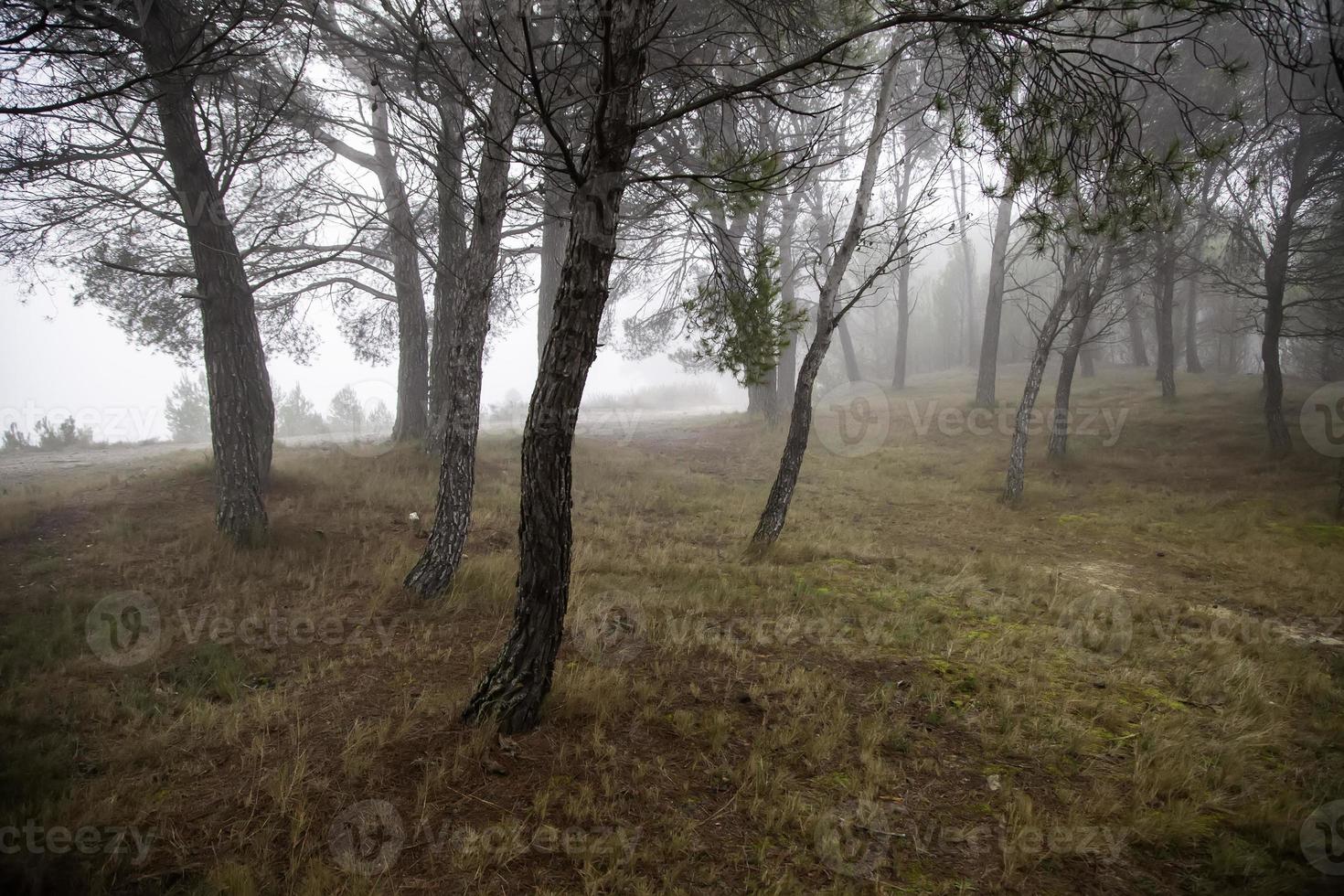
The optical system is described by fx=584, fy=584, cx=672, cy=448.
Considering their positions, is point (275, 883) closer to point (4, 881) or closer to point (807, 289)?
point (4, 881)

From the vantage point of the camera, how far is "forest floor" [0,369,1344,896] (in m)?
2.57

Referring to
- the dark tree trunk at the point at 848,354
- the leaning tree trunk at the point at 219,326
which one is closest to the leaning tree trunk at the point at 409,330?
the leaning tree trunk at the point at 219,326

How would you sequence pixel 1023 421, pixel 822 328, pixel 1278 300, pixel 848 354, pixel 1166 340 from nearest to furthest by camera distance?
pixel 822 328
pixel 1023 421
pixel 1278 300
pixel 1166 340
pixel 848 354

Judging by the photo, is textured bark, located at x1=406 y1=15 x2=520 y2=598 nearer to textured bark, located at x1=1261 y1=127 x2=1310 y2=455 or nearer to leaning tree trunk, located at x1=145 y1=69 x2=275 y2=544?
leaning tree trunk, located at x1=145 y1=69 x2=275 y2=544

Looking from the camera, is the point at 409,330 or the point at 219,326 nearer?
the point at 219,326

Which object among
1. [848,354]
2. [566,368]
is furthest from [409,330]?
[848,354]

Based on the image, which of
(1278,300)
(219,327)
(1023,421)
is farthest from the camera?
(1278,300)

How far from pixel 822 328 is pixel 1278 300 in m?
12.4

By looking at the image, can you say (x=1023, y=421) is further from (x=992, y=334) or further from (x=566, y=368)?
(x=566, y=368)

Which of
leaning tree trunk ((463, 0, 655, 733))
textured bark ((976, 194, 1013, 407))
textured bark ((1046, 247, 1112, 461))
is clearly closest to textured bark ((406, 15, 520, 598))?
leaning tree trunk ((463, 0, 655, 733))

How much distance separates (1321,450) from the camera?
11.7 m

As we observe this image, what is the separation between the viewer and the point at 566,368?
313 centimetres

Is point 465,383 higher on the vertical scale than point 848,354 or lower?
lower

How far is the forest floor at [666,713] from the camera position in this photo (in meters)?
2.57
